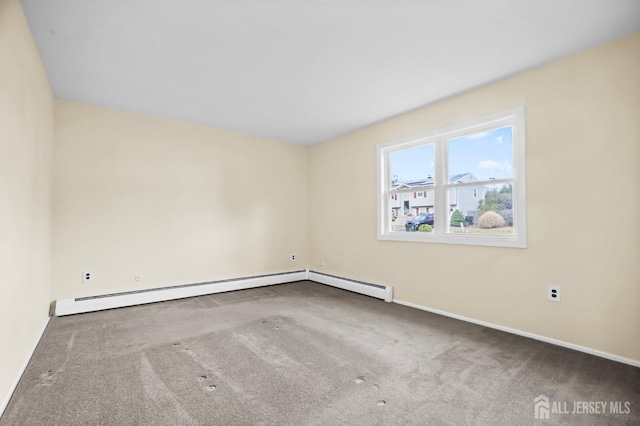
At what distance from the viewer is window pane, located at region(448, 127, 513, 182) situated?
3.11 metres

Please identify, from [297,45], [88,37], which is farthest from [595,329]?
[88,37]

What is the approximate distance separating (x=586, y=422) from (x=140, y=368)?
2.92 metres

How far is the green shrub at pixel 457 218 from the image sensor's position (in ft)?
11.4

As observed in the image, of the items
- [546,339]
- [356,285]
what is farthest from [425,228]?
[546,339]

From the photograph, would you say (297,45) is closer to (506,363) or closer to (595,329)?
(506,363)

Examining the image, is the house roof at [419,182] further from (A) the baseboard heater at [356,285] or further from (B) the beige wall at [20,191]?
(B) the beige wall at [20,191]

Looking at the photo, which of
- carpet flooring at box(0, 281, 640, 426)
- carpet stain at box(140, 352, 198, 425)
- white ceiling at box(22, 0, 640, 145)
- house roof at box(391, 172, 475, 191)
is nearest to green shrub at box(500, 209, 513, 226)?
house roof at box(391, 172, 475, 191)

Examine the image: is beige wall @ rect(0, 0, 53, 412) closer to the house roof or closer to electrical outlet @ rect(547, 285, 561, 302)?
the house roof

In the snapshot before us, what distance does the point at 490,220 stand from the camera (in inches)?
126

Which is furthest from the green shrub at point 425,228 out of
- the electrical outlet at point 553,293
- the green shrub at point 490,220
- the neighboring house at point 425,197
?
the electrical outlet at point 553,293

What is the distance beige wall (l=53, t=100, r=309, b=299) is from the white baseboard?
0.39 ft

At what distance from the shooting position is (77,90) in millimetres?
3287

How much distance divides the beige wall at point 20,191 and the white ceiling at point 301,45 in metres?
0.28

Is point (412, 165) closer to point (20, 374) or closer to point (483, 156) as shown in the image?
point (483, 156)
